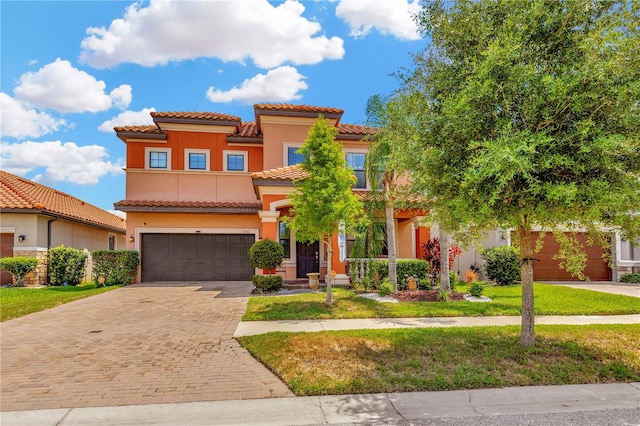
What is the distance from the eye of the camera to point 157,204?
17.8 meters

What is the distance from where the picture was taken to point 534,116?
5.27 m

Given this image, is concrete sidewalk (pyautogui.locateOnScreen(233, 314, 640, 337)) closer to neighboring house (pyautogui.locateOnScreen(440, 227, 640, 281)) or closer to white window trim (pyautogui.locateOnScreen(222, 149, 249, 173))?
neighboring house (pyautogui.locateOnScreen(440, 227, 640, 281))

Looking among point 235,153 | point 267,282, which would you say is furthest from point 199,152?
point 267,282

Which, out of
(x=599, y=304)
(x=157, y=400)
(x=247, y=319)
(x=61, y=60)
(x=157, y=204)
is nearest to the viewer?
(x=157, y=400)

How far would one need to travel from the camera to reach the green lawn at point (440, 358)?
528cm

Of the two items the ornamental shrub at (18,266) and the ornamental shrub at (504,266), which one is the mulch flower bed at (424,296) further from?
the ornamental shrub at (18,266)

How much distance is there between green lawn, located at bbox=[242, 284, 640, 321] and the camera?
379 inches

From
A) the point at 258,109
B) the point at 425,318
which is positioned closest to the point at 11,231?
the point at 258,109

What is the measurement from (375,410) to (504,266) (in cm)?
1300

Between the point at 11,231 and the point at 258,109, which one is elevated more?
the point at 258,109

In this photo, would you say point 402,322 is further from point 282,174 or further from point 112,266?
point 112,266

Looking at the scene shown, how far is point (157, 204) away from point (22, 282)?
625 centimetres

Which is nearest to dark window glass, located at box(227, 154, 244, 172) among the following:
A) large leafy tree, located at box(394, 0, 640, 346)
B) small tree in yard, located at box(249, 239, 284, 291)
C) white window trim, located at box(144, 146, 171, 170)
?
white window trim, located at box(144, 146, 171, 170)

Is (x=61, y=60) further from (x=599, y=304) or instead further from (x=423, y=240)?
(x=599, y=304)
